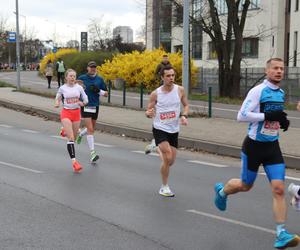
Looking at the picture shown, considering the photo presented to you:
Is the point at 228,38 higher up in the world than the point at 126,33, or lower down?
lower down

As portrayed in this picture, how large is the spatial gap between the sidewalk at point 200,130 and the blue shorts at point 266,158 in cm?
462

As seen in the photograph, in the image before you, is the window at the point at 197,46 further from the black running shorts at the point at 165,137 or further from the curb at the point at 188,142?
the black running shorts at the point at 165,137

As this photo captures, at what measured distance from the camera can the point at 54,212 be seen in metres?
6.40

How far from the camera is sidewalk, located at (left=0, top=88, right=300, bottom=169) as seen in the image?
1138 cm

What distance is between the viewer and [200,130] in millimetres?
14133

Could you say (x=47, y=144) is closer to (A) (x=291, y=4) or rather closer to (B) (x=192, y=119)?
(B) (x=192, y=119)

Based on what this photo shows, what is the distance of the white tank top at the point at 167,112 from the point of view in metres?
7.38

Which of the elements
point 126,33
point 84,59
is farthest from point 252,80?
point 126,33

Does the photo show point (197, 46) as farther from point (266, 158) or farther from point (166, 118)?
point (266, 158)

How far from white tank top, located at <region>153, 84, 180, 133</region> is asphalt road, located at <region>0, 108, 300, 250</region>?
94cm

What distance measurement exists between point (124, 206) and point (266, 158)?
2.06 metres

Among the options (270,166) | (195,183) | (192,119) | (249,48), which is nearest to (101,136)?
(192,119)

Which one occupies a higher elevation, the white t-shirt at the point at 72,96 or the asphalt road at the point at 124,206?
the white t-shirt at the point at 72,96

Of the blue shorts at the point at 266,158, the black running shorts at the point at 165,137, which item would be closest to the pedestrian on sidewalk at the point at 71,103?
the black running shorts at the point at 165,137
